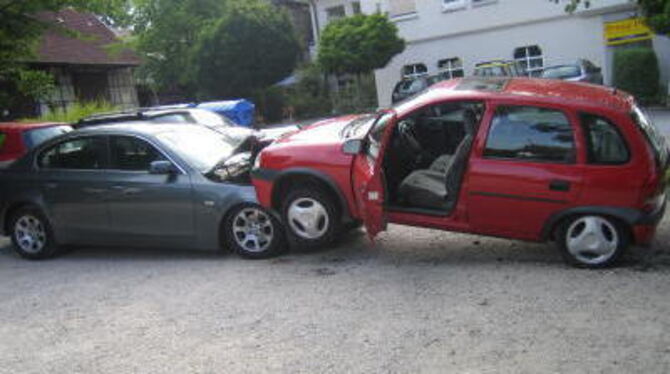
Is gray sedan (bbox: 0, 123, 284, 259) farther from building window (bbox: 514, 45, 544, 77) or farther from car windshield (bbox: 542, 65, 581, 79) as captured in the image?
building window (bbox: 514, 45, 544, 77)

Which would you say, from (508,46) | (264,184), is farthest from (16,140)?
(508,46)

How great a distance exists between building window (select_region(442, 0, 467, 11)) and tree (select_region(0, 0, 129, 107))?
19445 mm

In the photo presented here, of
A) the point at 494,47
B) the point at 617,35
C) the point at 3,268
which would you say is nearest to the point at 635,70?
the point at 617,35

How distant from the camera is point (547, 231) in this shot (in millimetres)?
6570

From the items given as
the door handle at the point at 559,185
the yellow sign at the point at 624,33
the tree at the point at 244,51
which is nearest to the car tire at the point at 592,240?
the door handle at the point at 559,185

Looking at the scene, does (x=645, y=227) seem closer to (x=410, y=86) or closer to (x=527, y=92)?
(x=527, y=92)

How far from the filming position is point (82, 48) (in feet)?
101

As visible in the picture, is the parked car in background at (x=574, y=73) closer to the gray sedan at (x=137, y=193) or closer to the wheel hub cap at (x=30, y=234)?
the gray sedan at (x=137, y=193)

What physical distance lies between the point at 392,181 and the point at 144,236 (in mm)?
2728

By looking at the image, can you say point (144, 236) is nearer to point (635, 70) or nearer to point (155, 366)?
point (155, 366)

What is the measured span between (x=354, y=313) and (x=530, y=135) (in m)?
2.20

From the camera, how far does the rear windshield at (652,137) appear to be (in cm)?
637

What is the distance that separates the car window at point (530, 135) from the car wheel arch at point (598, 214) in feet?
1.44

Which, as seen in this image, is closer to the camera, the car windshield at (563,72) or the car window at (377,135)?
the car window at (377,135)
